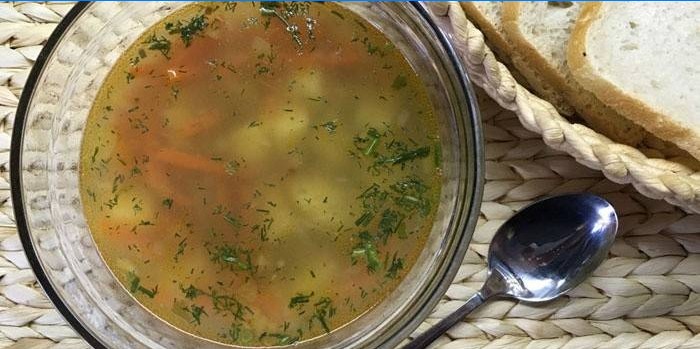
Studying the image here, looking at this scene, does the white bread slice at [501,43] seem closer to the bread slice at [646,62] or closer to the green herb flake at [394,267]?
the bread slice at [646,62]

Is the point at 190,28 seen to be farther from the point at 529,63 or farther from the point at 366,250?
the point at 529,63

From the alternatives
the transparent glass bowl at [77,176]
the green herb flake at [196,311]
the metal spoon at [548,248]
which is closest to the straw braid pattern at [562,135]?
the transparent glass bowl at [77,176]

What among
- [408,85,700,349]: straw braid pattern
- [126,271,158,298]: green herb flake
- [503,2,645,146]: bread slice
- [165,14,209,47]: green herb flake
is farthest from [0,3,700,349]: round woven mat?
[165,14,209,47]: green herb flake

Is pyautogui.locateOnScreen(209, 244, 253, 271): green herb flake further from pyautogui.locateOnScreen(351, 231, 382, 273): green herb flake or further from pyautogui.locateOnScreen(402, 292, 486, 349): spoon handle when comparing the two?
pyautogui.locateOnScreen(402, 292, 486, 349): spoon handle

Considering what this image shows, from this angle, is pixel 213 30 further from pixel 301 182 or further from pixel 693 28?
pixel 693 28

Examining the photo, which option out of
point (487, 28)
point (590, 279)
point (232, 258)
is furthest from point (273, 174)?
point (590, 279)

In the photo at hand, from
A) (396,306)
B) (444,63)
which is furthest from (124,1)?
(396,306)

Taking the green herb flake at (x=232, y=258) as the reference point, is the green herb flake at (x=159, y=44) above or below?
above
